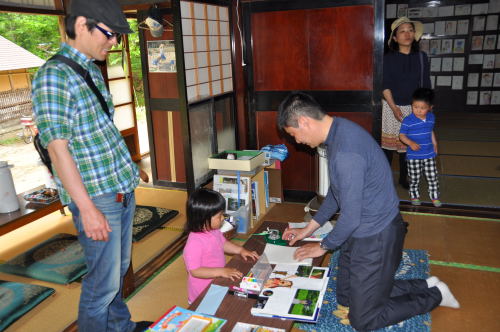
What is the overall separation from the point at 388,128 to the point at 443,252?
151 centimetres

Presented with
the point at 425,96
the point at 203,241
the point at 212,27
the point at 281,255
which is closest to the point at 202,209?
the point at 203,241

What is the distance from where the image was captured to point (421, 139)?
3818 mm

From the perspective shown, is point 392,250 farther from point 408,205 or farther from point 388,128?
point 388,128

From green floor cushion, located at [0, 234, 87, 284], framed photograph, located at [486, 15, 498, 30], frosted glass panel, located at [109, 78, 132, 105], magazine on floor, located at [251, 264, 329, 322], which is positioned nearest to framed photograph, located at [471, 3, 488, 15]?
framed photograph, located at [486, 15, 498, 30]

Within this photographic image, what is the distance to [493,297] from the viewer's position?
2.53 metres

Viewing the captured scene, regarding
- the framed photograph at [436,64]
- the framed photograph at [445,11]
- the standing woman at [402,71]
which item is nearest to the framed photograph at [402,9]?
the framed photograph at [445,11]

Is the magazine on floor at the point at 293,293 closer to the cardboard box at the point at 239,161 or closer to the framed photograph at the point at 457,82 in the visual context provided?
the cardboard box at the point at 239,161

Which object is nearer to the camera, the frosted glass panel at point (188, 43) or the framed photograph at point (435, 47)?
the frosted glass panel at point (188, 43)

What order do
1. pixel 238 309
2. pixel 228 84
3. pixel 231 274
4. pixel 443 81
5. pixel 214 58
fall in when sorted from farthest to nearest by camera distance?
1. pixel 443 81
2. pixel 228 84
3. pixel 214 58
4. pixel 231 274
5. pixel 238 309

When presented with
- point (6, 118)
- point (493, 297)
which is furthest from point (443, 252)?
point (6, 118)

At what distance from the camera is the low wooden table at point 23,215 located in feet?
9.26

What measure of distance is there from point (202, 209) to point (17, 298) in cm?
143

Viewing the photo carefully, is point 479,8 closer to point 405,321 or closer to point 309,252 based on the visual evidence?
point 405,321

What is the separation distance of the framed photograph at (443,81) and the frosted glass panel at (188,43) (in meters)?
6.42
